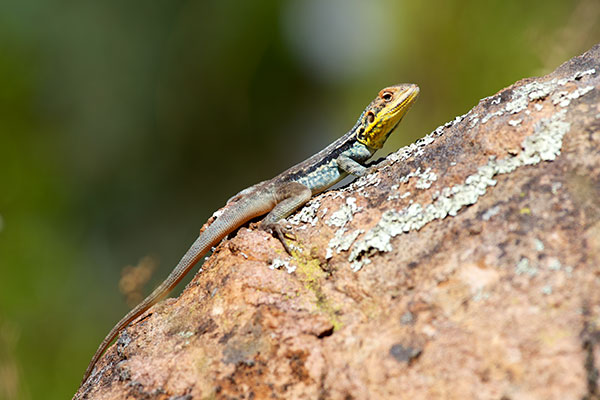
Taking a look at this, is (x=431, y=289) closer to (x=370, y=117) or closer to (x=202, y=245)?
(x=202, y=245)

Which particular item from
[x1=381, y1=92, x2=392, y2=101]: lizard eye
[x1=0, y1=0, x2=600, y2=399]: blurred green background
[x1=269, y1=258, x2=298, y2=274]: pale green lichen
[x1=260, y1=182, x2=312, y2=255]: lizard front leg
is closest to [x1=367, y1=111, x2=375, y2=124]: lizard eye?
[x1=381, y1=92, x2=392, y2=101]: lizard eye

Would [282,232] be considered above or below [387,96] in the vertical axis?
below

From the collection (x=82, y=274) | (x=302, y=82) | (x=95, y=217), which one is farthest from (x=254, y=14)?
(x=82, y=274)

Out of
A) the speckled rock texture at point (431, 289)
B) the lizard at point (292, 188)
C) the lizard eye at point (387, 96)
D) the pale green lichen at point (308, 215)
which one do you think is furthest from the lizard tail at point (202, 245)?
the lizard eye at point (387, 96)

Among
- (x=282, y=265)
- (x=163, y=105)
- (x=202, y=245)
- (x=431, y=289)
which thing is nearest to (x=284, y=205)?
(x=202, y=245)

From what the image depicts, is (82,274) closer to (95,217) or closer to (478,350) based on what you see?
(95,217)

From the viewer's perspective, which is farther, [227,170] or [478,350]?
[227,170]

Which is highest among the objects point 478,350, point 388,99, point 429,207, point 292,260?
point 388,99
